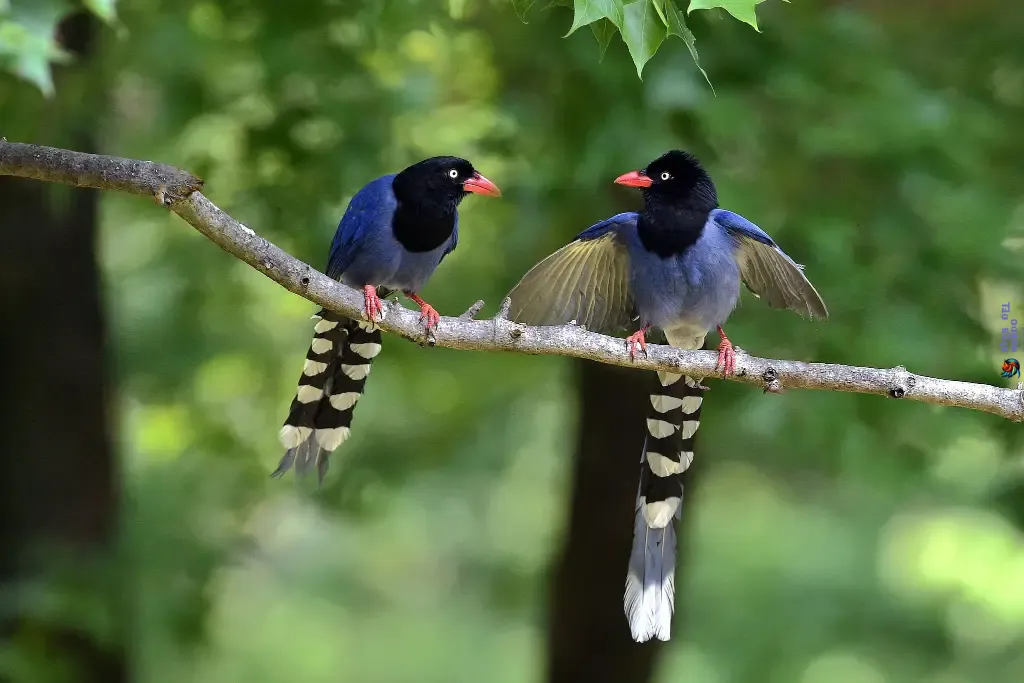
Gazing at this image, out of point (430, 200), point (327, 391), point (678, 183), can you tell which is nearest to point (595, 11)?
point (678, 183)

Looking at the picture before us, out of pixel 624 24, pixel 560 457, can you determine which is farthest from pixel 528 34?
pixel 560 457

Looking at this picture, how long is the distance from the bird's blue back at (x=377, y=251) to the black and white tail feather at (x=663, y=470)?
0.89 meters

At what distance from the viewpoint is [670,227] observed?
3.08 meters

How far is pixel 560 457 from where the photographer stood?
9961 mm

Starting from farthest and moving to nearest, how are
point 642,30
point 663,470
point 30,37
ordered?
point 30,37
point 663,470
point 642,30

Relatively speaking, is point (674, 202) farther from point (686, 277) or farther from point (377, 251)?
point (377, 251)

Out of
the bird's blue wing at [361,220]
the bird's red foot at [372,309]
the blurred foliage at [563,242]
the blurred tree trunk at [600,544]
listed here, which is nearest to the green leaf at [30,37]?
the blurred foliage at [563,242]

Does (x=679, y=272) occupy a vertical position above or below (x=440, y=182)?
below

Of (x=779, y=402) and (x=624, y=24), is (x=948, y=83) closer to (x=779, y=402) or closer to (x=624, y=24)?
(x=779, y=402)

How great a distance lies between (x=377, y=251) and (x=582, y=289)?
0.73 m

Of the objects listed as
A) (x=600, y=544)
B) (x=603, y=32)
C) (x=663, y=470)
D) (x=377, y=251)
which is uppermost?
(x=603, y=32)

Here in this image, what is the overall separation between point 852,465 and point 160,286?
4.80 metres

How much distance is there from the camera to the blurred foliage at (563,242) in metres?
4.88

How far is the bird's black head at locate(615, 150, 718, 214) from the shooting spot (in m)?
2.98
